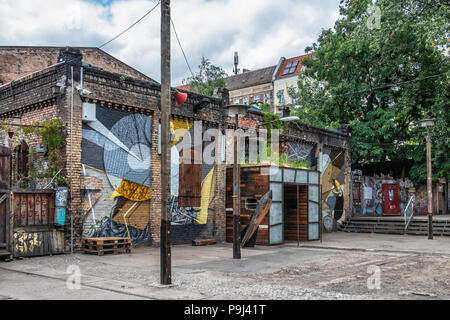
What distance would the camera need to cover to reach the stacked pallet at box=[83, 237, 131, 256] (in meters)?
13.9

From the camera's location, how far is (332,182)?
26.4m

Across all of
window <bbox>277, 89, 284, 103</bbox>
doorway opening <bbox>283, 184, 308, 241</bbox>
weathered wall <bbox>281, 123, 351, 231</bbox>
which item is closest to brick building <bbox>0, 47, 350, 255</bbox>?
doorway opening <bbox>283, 184, 308, 241</bbox>

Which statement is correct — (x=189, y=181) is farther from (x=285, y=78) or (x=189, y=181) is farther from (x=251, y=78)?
(x=251, y=78)

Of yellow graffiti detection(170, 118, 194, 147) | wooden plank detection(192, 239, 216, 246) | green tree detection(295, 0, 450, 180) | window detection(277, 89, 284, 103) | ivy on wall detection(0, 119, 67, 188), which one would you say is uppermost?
window detection(277, 89, 284, 103)

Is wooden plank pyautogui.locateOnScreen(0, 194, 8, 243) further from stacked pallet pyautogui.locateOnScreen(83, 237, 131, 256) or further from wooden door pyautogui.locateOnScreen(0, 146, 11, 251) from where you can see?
stacked pallet pyautogui.locateOnScreen(83, 237, 131, 256)

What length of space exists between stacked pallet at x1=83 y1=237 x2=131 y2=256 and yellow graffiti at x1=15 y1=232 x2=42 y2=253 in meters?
1.39

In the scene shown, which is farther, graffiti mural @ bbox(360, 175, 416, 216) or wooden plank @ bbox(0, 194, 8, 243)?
graffiti mural @ bbox(360, 175, 416, 216)

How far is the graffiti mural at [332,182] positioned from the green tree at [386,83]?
223cm

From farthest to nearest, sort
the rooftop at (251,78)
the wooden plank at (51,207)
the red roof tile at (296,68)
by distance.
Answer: the rooftop at (251,78) → the red roof tile at (296,68) → the wooden plank at (51,207)

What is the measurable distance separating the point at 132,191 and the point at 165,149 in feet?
22.8

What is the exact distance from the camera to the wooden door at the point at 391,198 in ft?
103

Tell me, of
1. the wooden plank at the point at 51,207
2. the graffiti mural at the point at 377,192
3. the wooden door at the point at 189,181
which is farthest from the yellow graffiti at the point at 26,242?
the graffiti mural at the point at 377,192

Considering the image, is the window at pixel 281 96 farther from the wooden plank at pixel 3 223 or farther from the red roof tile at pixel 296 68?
the wooden plank at pixel 3 223
